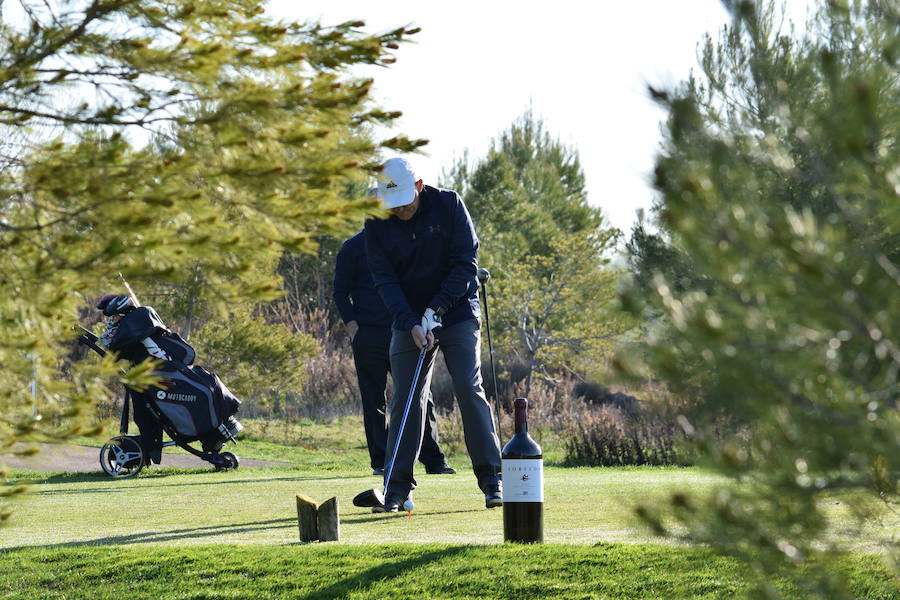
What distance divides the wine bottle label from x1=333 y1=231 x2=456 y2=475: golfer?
5.20m

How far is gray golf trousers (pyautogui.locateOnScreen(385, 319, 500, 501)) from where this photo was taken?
24.2ft

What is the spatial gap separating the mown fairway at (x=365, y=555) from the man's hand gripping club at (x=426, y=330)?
1.05 metres

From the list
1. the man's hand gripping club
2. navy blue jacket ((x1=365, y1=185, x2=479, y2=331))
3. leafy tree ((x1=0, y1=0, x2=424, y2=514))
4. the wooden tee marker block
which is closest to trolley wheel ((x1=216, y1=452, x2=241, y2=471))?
navy blue jacket ((x1=365, y1=185, x2=479, y2=331))

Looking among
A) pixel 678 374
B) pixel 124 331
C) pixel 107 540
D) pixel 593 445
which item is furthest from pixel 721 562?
pixel 593 445

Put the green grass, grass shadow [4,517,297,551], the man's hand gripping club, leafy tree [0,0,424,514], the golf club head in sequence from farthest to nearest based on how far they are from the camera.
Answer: the golf club head
the man's hand gripping club
grass shadow [4,517,297,551]
the green grass
leafy tree [0,0,424,514]

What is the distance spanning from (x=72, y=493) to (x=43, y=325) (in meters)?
7.48

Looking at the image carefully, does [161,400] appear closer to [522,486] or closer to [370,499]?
[370,499]

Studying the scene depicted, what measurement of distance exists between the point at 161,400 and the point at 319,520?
22.8 feet

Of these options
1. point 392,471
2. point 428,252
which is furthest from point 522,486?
point 428,252

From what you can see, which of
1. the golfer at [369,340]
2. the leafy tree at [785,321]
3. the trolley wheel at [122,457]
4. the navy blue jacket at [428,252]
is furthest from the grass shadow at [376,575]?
the trolley wheel at [122,457]

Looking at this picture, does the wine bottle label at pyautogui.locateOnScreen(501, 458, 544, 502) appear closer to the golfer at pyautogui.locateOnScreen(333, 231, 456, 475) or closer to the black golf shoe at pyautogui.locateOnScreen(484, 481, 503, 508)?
the black golf shoe at pyautogui.locateOnScreen(484, 481, 503, 508)

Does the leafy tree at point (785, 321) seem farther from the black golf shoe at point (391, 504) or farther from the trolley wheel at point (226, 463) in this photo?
the trolley wheel at point (226, 463)

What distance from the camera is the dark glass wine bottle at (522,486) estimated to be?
562 cm

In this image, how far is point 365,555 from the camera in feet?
18.4
